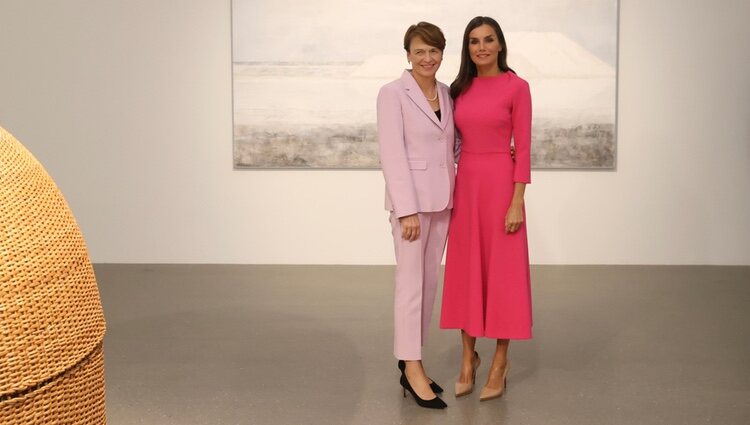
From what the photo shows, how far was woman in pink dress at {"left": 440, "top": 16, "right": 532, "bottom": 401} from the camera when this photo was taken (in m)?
3.42

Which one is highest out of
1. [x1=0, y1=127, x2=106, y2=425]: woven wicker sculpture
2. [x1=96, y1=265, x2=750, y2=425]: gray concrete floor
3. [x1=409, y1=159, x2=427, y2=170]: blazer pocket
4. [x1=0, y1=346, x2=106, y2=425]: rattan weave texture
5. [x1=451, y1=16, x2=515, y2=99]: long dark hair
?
[x1=451, y1=16, x2=515, y2=99]: long dark hair

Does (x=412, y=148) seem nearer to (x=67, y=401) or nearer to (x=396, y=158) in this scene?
(x=396, y=158)

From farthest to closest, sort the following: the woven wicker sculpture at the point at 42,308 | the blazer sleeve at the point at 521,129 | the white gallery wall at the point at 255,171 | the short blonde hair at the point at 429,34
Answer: the white gallery wall at the point at 255,171
the blazer sleeve at the point at 521,129
the short blonde hair at the point at 429,34
the woven wicker sculpture at the point at 42,308

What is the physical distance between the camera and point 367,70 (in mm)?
6953

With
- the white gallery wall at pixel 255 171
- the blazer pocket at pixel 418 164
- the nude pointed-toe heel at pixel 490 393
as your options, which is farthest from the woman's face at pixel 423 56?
the white gallery wall at pixel 255 171

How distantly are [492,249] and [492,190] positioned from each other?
24 cm

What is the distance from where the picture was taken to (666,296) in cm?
572

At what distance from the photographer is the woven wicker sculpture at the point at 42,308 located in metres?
1.64

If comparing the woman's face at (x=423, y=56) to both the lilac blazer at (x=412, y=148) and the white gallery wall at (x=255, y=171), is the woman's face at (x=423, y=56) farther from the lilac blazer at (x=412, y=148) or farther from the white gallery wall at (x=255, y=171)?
the white gallery wall at (x=255, y=171)

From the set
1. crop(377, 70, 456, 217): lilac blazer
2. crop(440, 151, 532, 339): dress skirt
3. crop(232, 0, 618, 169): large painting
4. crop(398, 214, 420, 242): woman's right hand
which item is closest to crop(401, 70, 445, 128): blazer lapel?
crop(377, 70, 456, 217): lilac blazer

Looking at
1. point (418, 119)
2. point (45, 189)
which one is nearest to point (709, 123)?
point (418, 119)

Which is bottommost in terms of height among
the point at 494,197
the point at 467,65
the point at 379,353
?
the point at 379,353

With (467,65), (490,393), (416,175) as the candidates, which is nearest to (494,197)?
(416,175)

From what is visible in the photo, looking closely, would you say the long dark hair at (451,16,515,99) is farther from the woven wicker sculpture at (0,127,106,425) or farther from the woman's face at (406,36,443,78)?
the woven wicker sculpture at (0,127,106,425)
